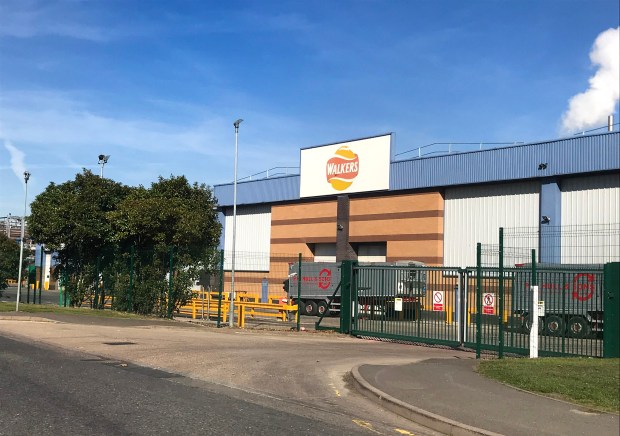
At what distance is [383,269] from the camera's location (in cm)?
1892

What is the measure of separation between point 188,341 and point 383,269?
611cm

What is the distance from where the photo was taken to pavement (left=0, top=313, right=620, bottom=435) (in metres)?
8.02

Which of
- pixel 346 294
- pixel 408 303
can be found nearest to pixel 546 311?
pixel 408 303

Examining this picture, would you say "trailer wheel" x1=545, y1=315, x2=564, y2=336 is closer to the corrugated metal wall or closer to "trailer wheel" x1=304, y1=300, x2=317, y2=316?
the corrugated metal wall

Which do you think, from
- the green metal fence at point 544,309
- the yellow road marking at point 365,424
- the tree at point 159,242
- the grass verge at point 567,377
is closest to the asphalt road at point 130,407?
the yellow road marking at point 365,424

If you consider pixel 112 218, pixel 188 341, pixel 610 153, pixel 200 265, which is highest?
pixel 610 153

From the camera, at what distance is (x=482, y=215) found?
114ft

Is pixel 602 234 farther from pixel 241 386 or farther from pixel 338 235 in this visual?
pixel 241 386

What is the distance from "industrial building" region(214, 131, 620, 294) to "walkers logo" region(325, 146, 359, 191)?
0.07 meters

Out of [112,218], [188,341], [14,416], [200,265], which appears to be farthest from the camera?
[112,218]

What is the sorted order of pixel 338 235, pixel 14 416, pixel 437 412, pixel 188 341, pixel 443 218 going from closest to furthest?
1. pixel 14 416
2. pixel 437 412
3. pixel 188 341
4. pixel 443 218
5. pixel 338 235

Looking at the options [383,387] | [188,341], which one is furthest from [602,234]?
[383,387]

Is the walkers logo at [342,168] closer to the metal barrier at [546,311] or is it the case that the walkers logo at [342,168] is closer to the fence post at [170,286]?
the fence post at [170,286]

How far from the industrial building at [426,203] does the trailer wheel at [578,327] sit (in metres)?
13.4
